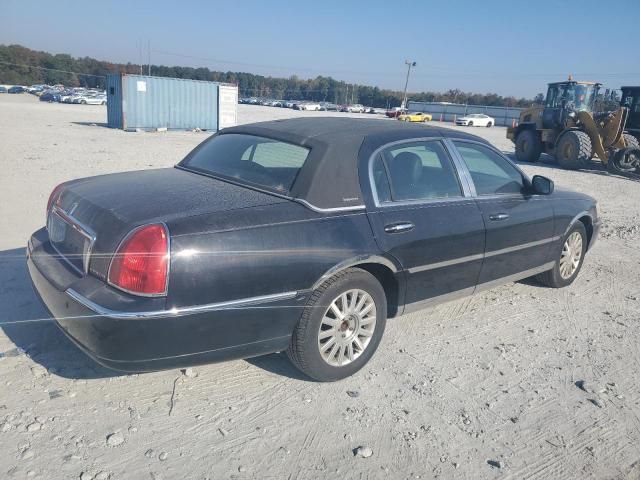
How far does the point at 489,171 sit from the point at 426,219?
115 centimetres

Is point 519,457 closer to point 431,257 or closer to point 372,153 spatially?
point 431,257

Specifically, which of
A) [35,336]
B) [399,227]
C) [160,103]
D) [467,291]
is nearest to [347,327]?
[399,227]

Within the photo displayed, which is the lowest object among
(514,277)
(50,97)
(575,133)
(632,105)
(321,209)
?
(50,97)

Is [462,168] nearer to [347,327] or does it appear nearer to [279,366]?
[347,327]

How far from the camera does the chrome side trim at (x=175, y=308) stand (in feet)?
8.69

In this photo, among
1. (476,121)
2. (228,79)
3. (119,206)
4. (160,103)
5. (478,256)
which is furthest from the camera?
(228,79)

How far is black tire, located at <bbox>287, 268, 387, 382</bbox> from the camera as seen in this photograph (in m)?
3.17

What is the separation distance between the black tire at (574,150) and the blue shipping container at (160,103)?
15.3 m

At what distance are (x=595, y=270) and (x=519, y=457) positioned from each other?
4051mm

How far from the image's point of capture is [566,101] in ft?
59.0

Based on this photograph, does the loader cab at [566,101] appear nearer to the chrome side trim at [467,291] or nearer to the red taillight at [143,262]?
the chrome side trim at [467,291]

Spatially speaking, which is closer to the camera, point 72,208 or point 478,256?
point 72,208

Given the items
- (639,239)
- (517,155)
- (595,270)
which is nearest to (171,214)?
(595,270)

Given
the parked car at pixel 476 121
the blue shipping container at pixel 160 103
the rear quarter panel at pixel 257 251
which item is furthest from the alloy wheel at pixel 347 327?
the parked car at pixel 476 121
